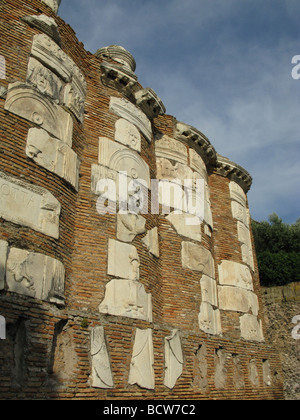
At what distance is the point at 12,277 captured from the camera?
478 centimetres

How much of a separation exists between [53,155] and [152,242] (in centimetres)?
228

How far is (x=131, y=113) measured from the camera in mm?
7926

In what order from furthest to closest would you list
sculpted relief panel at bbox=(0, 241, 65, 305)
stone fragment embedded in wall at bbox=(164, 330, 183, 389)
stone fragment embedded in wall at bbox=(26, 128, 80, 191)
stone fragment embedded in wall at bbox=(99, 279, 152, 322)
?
stone fragment embedded in wall at bbox=(164, 330, 183, 389), stone fragment embedded in wall at bbox=(99, 279, 152, 322), stone fragment embedded in wall at bbox=(26, 128, 80, 191), sculpted relief panel at bbox=(0, 241, 65, 305)

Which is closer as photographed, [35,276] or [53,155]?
[35,276]

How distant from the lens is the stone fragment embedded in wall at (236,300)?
29.7ft

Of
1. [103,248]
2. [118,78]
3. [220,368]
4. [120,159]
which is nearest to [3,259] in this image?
[103,248]

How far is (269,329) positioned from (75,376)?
29.0 ft

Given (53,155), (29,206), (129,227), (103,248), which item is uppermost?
(53,155)

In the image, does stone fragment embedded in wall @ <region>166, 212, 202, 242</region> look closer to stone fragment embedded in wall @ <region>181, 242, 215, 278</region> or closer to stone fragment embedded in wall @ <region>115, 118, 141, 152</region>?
stone fragment embedded in wall @ <region>181, 242, 215, 278</region>

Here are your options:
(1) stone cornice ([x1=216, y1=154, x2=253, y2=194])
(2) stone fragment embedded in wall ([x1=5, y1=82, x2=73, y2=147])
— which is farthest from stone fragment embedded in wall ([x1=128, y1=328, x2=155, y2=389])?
(1) stone cornice ([x1=216, y1=154, x2=253, y2=194])

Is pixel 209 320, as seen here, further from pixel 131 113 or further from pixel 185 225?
pixel 131 113

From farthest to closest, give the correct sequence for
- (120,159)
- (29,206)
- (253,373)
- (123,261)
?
(253,373)
(120,159)
(123,261)
(29,206)

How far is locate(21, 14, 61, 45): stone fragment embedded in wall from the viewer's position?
6.49 metres

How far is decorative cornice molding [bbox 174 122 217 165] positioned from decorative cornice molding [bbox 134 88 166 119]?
0.76 meters
